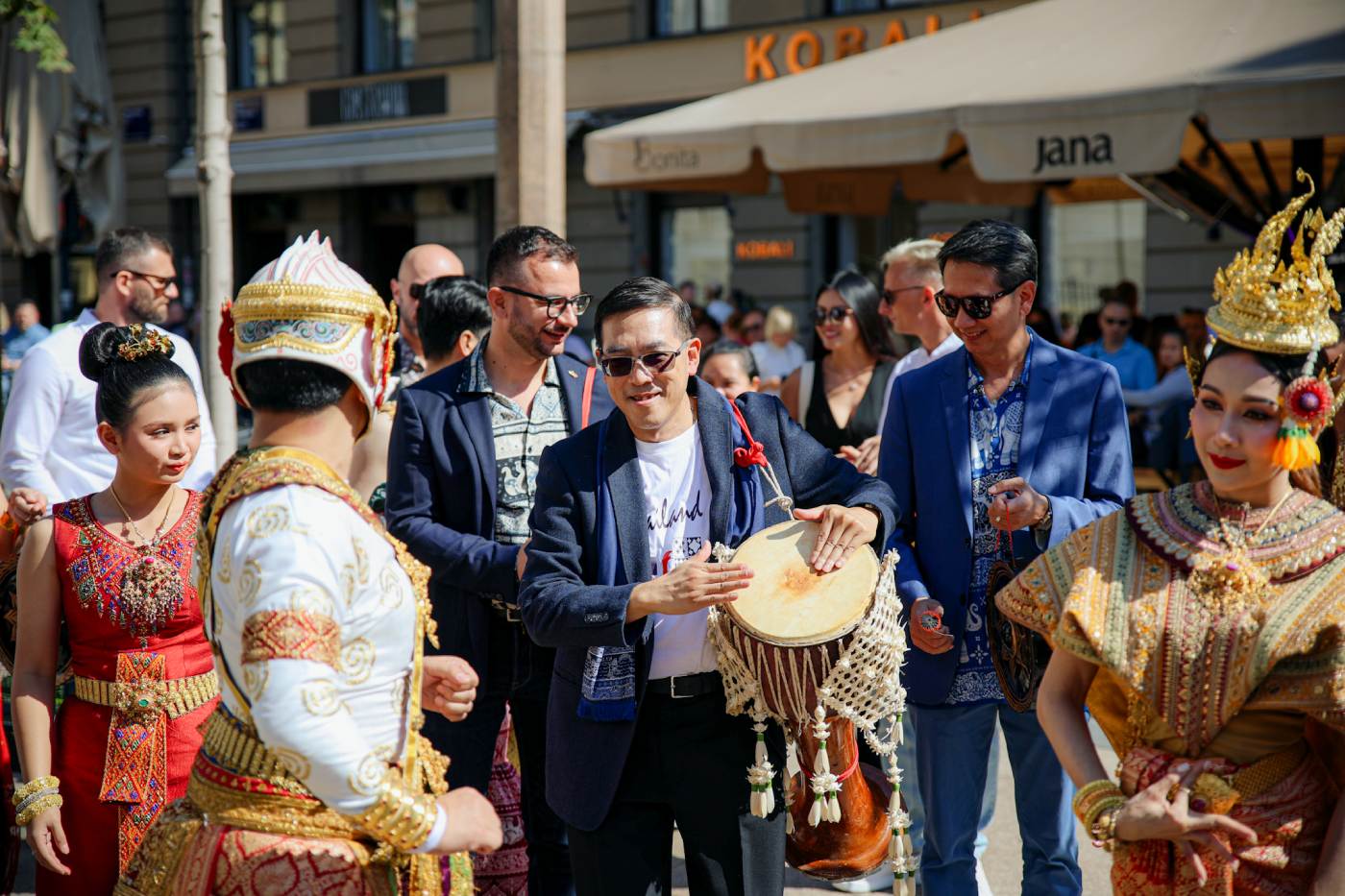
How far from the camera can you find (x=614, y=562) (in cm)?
337

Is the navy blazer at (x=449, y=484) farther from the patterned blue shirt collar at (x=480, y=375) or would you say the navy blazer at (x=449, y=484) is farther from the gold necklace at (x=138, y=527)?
the gold necklace at (x=138, y=527)

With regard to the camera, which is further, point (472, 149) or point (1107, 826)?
point (472, 149)

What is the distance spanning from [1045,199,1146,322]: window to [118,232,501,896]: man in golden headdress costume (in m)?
13.6

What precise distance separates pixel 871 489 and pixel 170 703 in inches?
73.8

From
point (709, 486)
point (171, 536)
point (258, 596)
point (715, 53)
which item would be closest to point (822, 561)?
point (709, 486)

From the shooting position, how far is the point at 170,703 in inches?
144

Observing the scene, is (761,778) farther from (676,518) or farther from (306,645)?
(306,645)

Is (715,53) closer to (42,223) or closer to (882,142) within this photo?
(42,223)

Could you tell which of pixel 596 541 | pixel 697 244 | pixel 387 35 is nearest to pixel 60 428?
pixel 596 541

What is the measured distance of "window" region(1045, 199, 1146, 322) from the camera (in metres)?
15.2

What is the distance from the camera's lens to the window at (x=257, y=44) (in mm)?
22281

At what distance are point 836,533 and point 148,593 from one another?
1757mm

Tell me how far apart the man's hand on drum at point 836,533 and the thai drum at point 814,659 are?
21 millimetres

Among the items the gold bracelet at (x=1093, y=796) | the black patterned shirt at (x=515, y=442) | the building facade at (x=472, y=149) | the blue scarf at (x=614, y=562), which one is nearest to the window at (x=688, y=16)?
the building facade at (x=472, y=149)
